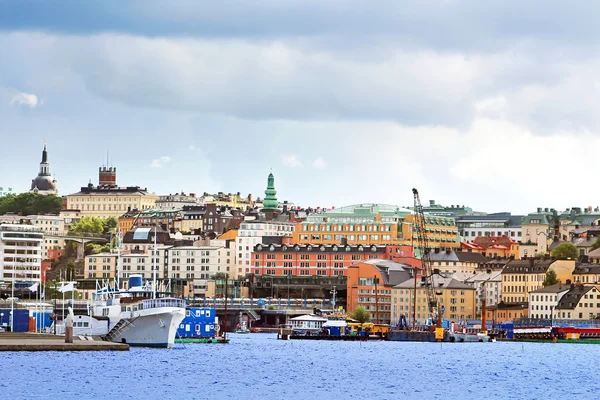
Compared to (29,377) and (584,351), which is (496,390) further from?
(584,351)

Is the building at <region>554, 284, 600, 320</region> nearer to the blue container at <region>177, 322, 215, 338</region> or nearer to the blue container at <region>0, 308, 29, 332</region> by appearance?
the blue container at <region>177, 322, 215, 338</region>

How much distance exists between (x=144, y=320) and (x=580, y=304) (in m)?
76.1

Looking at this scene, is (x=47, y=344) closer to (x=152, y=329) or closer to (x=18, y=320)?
(x=152, y=329)

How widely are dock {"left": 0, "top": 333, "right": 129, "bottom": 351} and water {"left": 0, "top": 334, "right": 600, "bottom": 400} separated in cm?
72

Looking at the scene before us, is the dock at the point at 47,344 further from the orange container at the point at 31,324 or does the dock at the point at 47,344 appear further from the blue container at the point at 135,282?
the orange container at the point at 31,324

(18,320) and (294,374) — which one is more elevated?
(18,320)

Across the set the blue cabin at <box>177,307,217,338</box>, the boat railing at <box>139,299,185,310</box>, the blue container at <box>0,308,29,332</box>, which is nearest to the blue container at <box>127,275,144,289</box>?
the blue container at <box>0,308,29,332</box>

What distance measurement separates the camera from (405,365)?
412 feet

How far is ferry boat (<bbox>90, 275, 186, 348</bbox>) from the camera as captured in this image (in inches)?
5108

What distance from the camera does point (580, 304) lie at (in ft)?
643

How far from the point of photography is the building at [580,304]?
642 feet

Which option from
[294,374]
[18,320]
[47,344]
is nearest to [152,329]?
[18,320]

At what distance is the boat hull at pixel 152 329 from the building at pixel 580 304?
72010mm

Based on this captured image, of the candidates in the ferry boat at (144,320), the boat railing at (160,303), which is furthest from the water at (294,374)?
the boat railing at (160,303)
